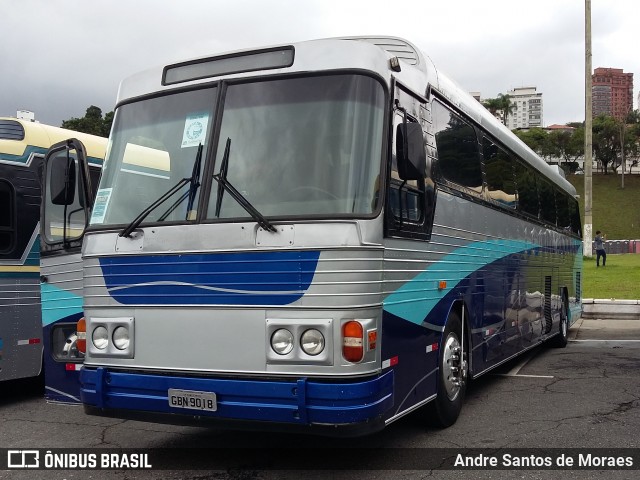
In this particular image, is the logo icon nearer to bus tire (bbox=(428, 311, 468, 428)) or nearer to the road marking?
bus tire (bbox=(428, 311, 468, 428))

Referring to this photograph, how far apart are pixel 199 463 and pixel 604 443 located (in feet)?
11.3

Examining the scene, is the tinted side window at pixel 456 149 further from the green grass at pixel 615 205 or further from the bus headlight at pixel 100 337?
the green grass at pixel 615 205

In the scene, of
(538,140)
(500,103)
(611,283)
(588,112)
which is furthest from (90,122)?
(538,140)

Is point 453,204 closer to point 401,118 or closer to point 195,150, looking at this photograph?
point 401,118

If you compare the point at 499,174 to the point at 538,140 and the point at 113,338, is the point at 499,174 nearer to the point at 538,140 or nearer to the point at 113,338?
the point at 113,338

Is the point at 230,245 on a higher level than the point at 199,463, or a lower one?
higher

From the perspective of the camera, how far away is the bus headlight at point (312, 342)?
15.3 feet

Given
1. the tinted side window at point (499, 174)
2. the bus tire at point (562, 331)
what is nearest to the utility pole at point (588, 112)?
the bus tire at point (562, 331)

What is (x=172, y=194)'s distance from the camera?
5230 mm

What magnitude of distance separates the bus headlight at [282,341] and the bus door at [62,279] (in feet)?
8.32

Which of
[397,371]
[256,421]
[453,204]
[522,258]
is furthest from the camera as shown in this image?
[522,258]

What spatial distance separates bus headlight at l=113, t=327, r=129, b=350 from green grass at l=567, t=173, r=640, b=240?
78.1m

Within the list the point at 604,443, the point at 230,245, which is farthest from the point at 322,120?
the point at 604,443

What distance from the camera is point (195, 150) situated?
5250mm
